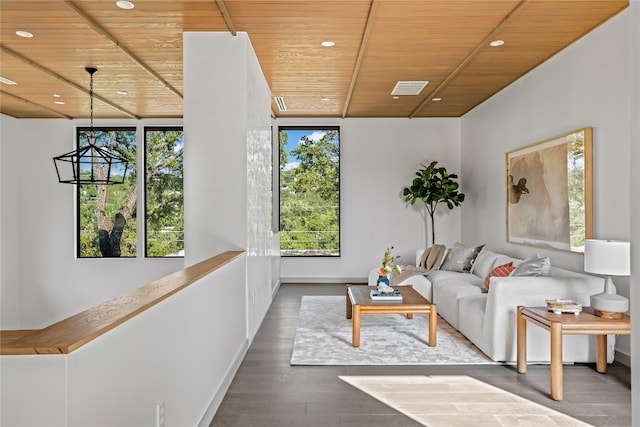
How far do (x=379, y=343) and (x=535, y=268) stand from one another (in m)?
1.61

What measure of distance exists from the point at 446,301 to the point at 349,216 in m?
3.36

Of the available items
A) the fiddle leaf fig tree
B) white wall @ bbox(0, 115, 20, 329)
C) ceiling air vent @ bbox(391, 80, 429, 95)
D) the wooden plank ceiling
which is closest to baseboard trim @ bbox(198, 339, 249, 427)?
the wooden plank ceiling

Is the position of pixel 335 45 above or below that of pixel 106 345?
above

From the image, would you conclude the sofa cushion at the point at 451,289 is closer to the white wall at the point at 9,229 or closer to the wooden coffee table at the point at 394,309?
the wooden coffee table at the point at 394,309

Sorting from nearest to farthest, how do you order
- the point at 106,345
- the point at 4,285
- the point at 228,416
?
the point at 106,345 < the point at 228,416 < the point at 4,285

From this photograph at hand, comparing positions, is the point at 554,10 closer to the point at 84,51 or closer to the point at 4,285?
the point at 84,51

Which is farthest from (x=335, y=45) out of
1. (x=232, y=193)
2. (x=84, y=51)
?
(x=84, y=51)

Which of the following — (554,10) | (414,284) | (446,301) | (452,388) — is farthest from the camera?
(414,284)

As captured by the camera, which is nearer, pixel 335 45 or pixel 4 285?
pixel 335 45

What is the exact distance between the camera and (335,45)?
15.2 feet

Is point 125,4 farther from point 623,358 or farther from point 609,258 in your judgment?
point 623,358

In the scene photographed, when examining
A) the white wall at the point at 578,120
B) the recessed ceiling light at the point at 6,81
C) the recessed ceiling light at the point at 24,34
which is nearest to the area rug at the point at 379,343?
the white wall at the point at 578,120

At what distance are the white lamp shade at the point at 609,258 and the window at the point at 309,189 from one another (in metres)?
5.38

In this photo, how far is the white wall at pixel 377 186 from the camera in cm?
840
